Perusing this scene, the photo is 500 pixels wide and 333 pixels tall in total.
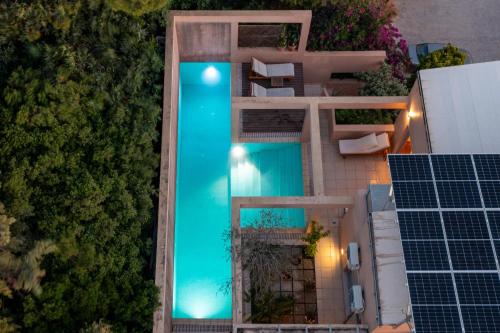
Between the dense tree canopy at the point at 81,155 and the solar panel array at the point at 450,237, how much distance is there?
7.93 metres

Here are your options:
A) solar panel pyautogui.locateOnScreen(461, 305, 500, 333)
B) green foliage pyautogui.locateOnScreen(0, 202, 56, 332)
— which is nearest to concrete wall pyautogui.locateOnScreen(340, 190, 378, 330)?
solar panel pyautogui.locateOnScreen(461, 305, 500, 333)

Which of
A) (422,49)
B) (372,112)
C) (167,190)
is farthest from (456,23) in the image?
(167,190)

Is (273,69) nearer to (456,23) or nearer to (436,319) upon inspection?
(456,23)

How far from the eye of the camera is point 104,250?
14859mm

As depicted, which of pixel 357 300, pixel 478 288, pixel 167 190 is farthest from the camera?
pixel 167 190

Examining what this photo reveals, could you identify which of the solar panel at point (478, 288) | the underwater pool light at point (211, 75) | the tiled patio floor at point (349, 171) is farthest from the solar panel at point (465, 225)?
the underwater pool light at point (211, 75)

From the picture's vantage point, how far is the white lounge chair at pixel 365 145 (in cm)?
2134

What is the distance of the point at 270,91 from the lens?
2178cm

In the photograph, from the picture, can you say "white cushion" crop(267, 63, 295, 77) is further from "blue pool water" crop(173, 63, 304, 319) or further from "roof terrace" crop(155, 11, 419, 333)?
"blue pool water" crop(173, 63, 304, 319)

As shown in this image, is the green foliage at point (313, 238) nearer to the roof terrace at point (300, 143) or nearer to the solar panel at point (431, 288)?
the roof terrace at point (300, 143)

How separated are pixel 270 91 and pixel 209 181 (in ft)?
16.5

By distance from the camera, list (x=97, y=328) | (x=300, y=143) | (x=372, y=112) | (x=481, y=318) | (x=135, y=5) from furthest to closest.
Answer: (x=300, y=143) → (x=372, y=112) → (x=135, y=5) → (x=97, y=328) → (x=481, y=318)

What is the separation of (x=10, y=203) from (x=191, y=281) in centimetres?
766

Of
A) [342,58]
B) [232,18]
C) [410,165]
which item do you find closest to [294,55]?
[342,58]
